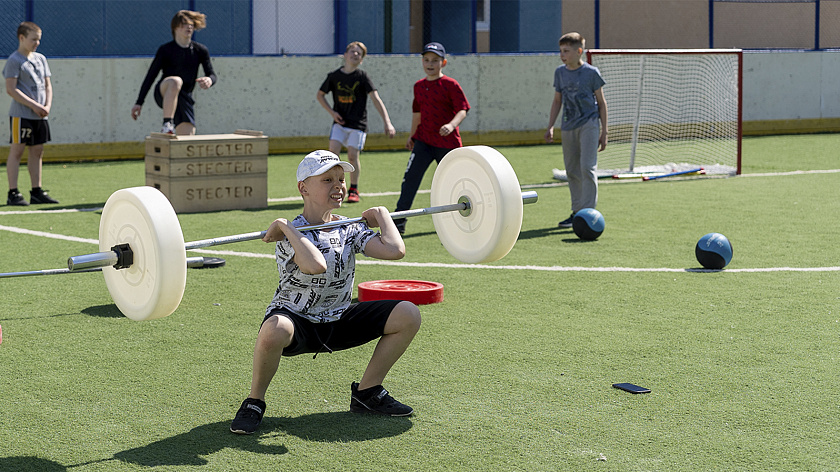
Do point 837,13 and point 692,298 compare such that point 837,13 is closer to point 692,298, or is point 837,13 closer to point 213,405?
point 692,298

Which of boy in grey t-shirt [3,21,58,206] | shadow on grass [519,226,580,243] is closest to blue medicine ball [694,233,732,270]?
shadow on grass [519,226,580,243]

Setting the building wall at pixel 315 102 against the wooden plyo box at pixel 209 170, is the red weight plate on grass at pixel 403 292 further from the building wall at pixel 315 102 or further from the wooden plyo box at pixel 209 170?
the building wall at pixel 315 102

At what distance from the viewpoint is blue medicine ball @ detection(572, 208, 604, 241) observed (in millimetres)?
9555

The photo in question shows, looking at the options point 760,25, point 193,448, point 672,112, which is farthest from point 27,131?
point 760,25

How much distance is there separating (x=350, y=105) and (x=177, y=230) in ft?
27.5

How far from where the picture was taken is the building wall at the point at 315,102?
17172 mm

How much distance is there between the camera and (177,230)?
440cm

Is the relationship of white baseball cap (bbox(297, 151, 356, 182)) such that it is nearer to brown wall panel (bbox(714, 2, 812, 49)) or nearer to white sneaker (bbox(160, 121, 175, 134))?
white sneaker (bbox(160, 121, 175, 134))

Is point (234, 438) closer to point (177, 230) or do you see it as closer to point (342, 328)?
point (342, 328)

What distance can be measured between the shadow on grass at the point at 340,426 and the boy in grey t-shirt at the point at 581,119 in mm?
6022

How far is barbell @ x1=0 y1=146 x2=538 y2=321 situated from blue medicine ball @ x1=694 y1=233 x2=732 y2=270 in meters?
2.88

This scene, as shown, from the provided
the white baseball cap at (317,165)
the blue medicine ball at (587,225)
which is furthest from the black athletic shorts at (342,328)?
the blue medicine ball at (587,225)

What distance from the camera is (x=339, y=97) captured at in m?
12.6

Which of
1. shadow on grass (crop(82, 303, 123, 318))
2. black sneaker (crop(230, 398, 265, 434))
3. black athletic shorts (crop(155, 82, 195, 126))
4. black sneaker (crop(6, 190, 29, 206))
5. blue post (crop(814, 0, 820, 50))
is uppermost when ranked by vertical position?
blue post (crop(814, 0, 820, 50))
